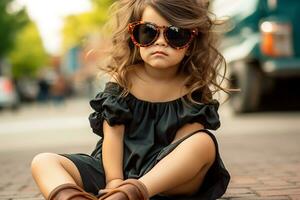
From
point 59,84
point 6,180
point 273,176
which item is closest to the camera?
point 273,176

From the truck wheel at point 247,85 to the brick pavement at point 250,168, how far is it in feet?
9.88

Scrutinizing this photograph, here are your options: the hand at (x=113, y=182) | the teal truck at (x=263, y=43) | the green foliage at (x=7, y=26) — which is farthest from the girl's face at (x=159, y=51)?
the green foliage at (x=7, y=26)

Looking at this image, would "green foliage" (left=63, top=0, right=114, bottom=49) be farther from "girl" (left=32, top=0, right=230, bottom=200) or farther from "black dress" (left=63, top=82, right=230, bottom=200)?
"black dress" (left=63, top=82, right=230, bottom=200)

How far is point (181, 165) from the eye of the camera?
2.52m

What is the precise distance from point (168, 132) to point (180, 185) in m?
0.28

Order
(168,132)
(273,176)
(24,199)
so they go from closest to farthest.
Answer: (168,132) < (24,199) < (273,176)

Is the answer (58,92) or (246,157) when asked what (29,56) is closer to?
(58,92)

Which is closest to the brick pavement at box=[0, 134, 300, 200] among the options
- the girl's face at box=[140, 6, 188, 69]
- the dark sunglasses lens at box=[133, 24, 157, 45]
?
the girl's face at box=[140, 6, 188, 69]

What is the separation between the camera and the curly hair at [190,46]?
281 centimetres

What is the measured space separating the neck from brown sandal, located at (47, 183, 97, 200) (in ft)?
2.66

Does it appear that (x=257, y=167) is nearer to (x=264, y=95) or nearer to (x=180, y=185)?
(x=180, y=185)

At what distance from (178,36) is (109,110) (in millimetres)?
475

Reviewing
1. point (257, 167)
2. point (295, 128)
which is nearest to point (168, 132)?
point (257, 167)

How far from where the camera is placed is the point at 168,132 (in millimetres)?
2771
